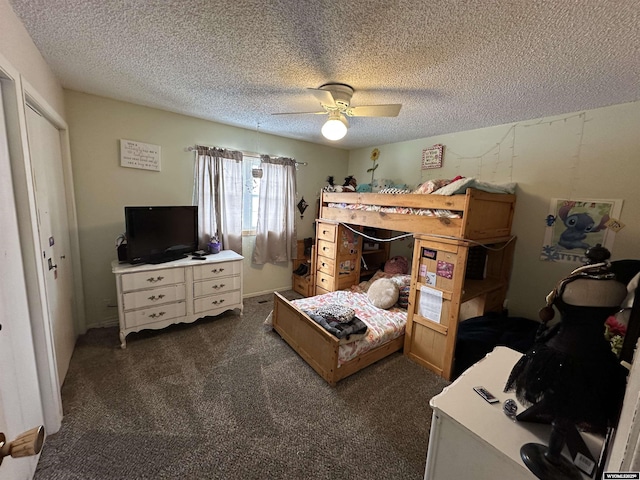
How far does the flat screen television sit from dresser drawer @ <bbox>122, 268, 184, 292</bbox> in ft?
0.54

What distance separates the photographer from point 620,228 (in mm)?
2115

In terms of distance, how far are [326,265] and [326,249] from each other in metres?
0.22

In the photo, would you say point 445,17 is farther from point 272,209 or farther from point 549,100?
point 272,209

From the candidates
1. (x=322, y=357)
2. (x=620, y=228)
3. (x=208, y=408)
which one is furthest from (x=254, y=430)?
(x=620, y=228)

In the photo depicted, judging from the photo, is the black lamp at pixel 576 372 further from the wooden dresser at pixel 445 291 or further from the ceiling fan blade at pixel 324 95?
the ceiling fan blade at pixel 324 95

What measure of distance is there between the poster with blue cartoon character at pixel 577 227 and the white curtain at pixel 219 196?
3.43 m

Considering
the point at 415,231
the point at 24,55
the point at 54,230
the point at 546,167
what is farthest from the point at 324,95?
the point at 54,230

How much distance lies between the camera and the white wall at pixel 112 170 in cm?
252

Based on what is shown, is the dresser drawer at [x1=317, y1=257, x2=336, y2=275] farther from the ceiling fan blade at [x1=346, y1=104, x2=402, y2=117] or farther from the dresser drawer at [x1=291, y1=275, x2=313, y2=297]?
the ceiling fan blade at [x1=346, y1=104, x2=402, y2=117]

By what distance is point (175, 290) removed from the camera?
2688 millimetres

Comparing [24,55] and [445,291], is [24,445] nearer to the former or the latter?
[24,55]

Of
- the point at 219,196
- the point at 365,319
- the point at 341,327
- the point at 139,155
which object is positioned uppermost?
the point at 139,155

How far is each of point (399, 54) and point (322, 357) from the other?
7.30 ft

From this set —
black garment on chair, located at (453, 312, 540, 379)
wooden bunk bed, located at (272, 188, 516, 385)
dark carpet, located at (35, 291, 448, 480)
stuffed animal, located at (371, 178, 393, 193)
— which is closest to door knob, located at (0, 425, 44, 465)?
dark carpet, located at (35, 291, 448, 480)
